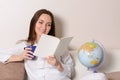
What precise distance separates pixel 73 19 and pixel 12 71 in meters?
0.80

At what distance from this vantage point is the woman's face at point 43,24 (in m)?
1.92

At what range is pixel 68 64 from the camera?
6.62 ft

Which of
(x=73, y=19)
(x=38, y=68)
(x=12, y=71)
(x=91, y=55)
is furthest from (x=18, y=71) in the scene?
(x=73, y=19)

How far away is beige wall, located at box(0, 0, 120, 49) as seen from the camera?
2.04m

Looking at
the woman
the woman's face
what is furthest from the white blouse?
the woman's face

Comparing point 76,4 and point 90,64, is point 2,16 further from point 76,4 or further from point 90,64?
point 90,64

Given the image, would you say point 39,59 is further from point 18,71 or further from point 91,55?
point 91,55

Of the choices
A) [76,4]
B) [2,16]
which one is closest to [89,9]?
[76,4]

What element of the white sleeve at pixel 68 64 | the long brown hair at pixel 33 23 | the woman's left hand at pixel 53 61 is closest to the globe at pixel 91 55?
the white sleeve at pixel 68 64

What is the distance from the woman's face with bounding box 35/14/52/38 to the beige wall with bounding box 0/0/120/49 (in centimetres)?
18

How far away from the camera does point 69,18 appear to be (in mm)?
2246

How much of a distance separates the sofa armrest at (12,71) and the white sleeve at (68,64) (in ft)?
1.08

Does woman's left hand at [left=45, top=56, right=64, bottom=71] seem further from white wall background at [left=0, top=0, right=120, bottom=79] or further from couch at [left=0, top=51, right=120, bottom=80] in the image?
white wall background at [left=0, top=0, right=120, bottom=79]

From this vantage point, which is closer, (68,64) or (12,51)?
(12,51)
